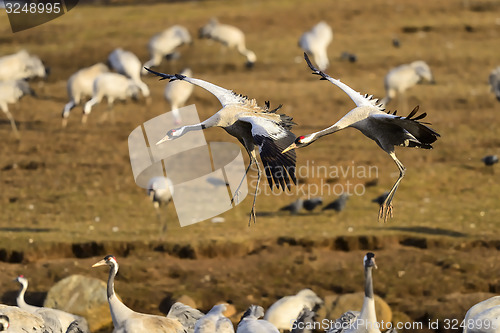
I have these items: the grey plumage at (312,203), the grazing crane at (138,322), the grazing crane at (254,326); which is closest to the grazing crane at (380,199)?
the grey plumage at (312,203)

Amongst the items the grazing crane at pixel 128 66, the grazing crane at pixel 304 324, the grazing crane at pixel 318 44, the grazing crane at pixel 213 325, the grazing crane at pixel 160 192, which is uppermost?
the grazing crane at pixel 213 325

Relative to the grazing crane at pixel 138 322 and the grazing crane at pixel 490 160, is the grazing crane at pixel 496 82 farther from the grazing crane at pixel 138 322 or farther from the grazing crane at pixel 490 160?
the grazing crane at pixel 138 322

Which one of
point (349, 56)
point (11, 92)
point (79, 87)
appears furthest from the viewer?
point (349, 56)

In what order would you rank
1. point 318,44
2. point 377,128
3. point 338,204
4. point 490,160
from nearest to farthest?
1. point 377,128
2. point 338,204
3. point 490,160
4. point 318,44

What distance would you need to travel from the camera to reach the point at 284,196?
40.6 ft

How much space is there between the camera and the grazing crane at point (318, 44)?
18.9 m

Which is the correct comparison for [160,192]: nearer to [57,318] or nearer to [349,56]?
[57,318]

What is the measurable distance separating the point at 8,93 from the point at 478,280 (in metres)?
9.26

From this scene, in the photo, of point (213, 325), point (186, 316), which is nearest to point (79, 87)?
point (186, 316)

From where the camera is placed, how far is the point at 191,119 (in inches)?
637

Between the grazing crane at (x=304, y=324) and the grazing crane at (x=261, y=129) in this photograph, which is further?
the grazing crane at (x=304, y=324)

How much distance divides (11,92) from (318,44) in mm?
6532

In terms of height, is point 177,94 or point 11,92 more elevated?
point 11,92

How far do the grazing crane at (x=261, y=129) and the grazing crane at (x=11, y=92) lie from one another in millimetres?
7616
